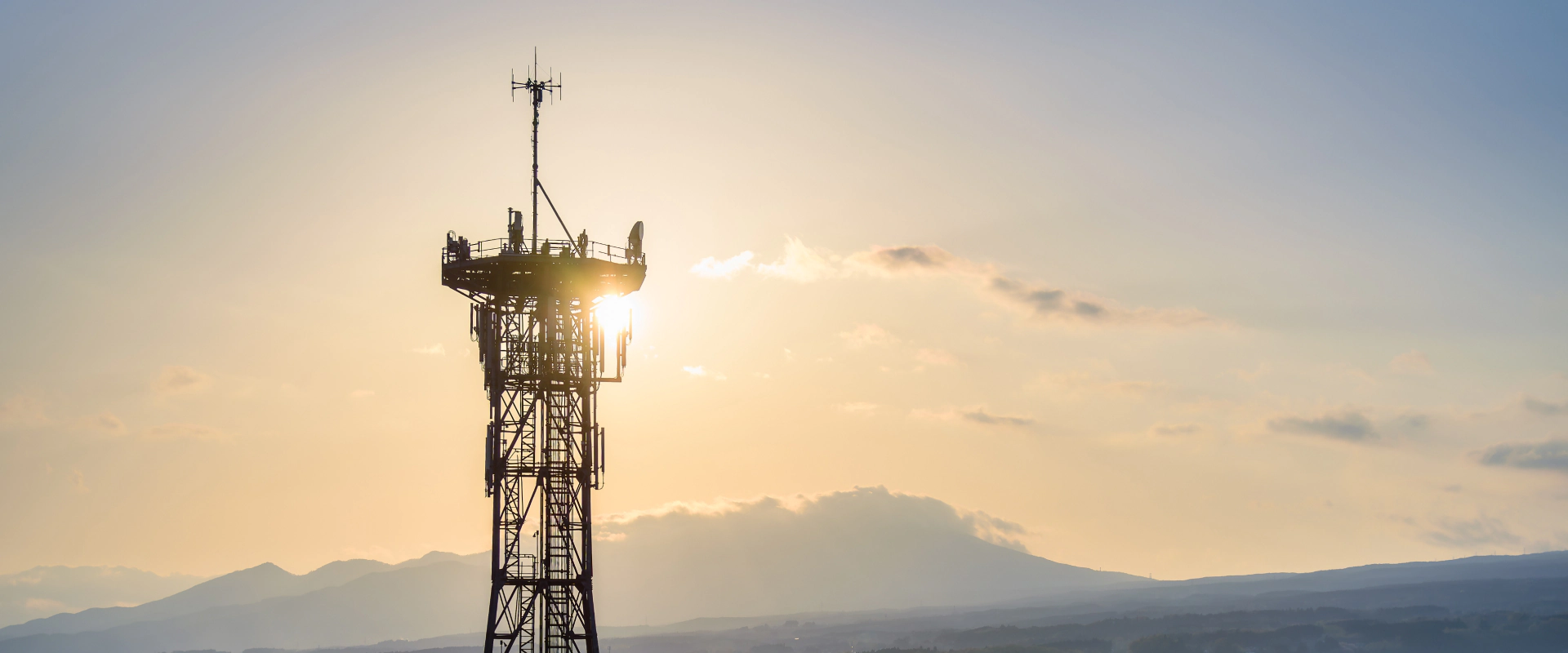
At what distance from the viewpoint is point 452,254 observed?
70.6 meters

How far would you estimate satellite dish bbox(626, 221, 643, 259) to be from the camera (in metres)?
72.9

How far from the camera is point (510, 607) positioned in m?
69.0

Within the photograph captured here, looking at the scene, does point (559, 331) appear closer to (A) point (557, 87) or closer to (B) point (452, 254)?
(B) point (452, 254)

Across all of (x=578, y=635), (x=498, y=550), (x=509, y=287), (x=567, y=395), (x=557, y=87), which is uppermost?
(x=557, y=87)

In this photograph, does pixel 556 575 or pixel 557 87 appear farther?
pixel 557 87

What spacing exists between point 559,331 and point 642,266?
17.7ft

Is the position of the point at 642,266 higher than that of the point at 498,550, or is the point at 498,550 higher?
the point at 642,266

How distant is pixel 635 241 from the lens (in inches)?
2884

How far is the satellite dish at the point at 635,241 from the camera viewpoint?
72875 millimetres

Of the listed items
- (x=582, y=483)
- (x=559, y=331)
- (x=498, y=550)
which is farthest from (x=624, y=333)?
(x=498, y=550)

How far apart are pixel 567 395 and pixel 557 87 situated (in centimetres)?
1672

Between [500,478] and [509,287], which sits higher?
[509,287]

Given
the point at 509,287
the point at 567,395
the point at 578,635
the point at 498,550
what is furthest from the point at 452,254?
the point at 578,635

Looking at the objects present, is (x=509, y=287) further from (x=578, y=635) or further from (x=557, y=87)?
(x=578, y=635)
